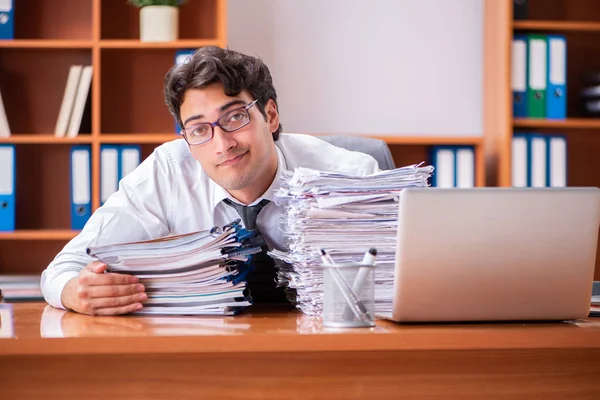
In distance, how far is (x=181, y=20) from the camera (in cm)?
338

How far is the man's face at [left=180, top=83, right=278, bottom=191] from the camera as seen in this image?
5.53ft

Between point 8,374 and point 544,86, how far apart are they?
→ 2.80 meters

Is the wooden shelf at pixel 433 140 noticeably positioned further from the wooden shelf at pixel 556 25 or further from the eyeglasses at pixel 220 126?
the eyeglasses at pixel 220 126

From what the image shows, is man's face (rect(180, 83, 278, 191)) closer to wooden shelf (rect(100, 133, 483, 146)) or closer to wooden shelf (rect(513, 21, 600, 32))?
wooden shelf (rect(100, 133, 483, 146))

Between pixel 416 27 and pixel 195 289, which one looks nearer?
pixel 195 289

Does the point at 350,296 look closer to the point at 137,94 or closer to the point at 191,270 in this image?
the point at 191,270

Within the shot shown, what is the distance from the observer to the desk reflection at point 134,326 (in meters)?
1.03

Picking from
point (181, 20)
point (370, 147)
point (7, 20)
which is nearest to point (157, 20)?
point (181, 20)

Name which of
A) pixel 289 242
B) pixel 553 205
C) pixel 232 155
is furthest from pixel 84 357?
pixel 232 155

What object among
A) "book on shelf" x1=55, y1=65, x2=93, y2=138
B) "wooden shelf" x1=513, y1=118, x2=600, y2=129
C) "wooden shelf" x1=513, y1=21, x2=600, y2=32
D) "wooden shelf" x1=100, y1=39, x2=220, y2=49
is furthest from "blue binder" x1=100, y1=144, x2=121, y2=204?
"wooden shelf" x1=513, y1=21, x2=600, y2=32

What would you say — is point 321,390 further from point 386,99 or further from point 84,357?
point 386,99

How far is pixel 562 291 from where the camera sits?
1.11 metres

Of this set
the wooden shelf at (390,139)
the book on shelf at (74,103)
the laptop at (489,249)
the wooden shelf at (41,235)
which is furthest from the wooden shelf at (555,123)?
the laptop at (489,249)

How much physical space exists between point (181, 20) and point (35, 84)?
67 cm
